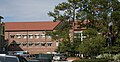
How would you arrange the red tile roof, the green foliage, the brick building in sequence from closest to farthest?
the green foliage
the brick building
the red tile roof

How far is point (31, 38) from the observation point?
→ 120 meters

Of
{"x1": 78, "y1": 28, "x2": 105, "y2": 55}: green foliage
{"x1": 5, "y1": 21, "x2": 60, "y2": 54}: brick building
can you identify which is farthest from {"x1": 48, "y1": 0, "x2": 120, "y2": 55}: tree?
{"x1": 5, "y1": 21, "x2": 60, "y2": 54}: brick building

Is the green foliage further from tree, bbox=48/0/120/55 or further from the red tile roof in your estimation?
the red tile roof

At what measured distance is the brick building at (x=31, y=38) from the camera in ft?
388

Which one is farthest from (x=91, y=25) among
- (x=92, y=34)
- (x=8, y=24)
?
(x=8, y=24)

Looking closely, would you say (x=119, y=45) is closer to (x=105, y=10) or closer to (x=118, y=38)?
(x=118, y=38)

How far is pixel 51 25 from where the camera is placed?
12200 centimetres

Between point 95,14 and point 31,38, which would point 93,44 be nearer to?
point 95,14

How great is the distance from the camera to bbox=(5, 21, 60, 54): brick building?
11819 cm

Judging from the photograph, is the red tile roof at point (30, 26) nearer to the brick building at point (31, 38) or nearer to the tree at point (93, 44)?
the brick building at point (31, 38)

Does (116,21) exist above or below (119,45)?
above

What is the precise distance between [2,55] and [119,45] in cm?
5430

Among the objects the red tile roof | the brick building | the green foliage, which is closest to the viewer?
the green foliage

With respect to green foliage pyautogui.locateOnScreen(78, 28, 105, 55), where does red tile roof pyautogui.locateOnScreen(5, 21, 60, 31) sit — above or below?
above
